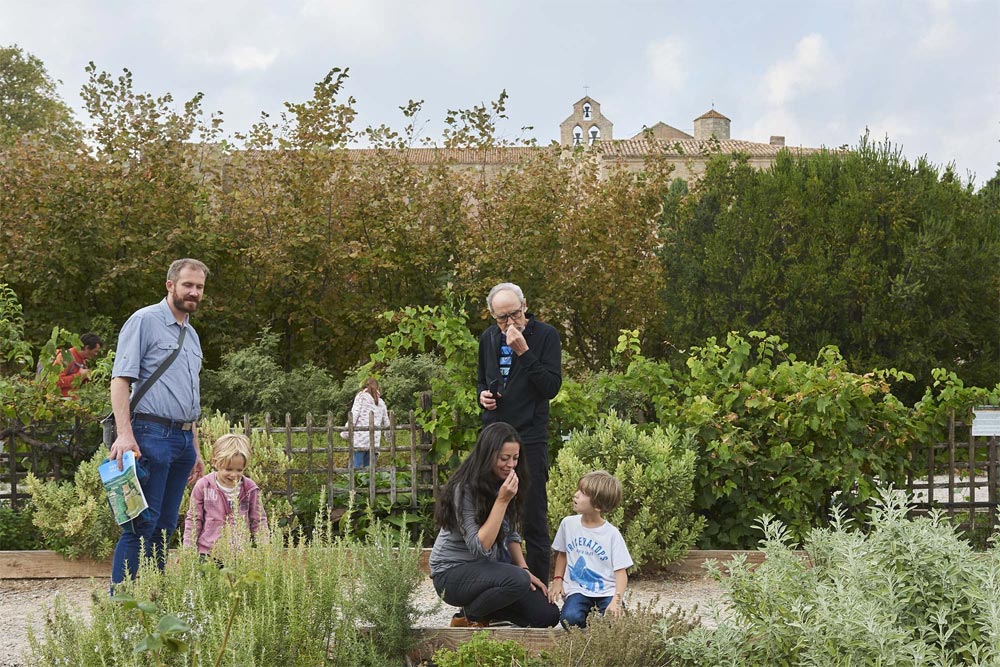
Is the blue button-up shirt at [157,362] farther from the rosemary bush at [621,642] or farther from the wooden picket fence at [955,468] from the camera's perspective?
the wooden picket fence at [955,468]

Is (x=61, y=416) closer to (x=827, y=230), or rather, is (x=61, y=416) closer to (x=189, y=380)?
(x=189, y=380)

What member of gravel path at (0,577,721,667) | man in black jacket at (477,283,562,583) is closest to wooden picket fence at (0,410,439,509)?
gravel path at (0,577,721,667)

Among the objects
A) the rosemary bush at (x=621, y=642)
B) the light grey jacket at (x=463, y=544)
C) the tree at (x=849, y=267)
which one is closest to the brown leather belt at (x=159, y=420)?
the light grey jacket at (x=463, y=544)

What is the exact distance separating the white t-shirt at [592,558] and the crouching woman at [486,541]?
17 centimetres

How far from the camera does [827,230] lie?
1223 cm

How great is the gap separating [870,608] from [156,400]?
3.11 m

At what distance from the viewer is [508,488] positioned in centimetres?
416

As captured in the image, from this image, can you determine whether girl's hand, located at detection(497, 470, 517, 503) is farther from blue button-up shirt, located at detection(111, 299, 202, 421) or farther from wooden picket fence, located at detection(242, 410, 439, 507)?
wooden picket fence, located at detection(242, 410, 439, 507)

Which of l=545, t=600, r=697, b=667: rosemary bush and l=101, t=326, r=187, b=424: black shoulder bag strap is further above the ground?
l=101, t=326, r=187, b=424: black shoulder bag strap

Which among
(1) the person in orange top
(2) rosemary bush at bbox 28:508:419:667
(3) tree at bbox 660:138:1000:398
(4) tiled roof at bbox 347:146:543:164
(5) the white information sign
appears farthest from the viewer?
(4) tiled roof at bbox 347:146:543:164

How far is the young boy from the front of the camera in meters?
4.46

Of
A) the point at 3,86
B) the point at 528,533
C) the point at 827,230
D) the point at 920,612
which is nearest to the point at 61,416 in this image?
the point at 528,533

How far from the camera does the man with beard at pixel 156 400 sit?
4.52m

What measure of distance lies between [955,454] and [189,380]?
16.1ft
